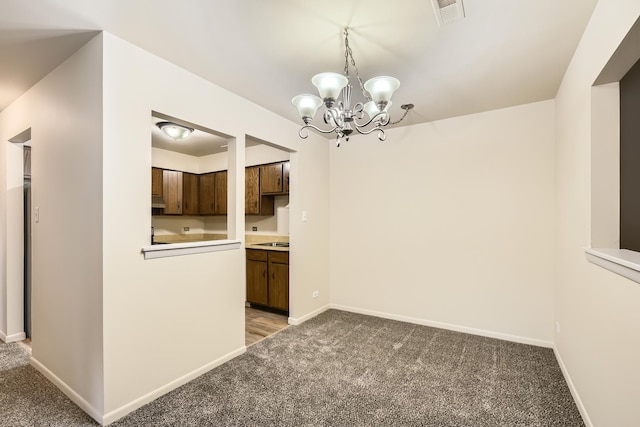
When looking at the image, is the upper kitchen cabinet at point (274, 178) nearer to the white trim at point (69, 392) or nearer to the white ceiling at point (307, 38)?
the white ceiling at point (307, 38)

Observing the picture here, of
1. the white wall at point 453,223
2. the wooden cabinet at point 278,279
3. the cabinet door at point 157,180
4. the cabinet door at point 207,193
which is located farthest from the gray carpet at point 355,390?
the cabinet door at point 207,193

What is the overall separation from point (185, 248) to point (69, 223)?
2.60ft

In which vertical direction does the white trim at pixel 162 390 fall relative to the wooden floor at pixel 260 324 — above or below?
above

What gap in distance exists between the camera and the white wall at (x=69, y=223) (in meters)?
2.01

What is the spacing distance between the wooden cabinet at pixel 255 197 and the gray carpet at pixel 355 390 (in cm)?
225

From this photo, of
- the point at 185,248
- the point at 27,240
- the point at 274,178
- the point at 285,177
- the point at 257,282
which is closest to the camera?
the point at 185,248

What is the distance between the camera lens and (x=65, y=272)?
2.26m

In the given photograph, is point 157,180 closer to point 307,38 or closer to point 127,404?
point 127,404

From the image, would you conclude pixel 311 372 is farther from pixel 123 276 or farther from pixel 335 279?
pixel 335 279

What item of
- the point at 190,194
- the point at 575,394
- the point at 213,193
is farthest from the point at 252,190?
the point at 575,394

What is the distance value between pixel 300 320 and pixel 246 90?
8.76ft

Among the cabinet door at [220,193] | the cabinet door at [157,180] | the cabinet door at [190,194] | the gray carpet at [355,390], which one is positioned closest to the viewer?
the gray carpet at [355,390]

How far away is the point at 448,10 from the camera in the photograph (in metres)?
1.77

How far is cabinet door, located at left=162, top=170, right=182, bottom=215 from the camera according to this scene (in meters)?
5.20
